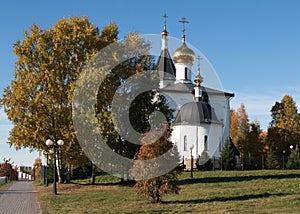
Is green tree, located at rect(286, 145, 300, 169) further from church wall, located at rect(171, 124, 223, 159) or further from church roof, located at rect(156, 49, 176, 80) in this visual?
church roof, located at rect(156, 49, 176, 80)

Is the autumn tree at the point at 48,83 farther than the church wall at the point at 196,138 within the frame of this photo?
Result: No

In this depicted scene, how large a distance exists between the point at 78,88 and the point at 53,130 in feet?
13.2

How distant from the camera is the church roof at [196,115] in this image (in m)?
48.5

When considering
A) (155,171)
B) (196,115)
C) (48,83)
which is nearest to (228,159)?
(196,115)

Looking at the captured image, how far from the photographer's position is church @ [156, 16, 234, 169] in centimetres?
4850

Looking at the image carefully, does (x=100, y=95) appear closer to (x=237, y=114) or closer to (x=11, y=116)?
(x=11, y=116)

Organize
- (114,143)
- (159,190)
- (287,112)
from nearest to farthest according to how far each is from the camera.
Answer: (159,190) < (114,143) < (287,112)

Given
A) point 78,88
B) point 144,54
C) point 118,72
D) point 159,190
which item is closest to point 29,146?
point 78,88

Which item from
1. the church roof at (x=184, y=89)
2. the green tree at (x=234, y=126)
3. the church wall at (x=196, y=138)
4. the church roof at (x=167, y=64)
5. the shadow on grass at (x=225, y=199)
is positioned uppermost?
the church roof at (x=167, y=64)

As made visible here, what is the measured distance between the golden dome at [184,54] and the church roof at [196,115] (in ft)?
30.3

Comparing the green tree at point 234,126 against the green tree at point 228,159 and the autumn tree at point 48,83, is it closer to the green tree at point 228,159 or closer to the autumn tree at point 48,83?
the green tree at point 228,159

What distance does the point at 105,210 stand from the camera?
14.5 m

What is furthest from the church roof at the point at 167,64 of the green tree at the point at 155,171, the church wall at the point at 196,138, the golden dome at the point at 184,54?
the green tree at the point at 155,171

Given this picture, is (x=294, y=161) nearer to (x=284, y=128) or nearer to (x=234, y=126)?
(x=284, y=128)
